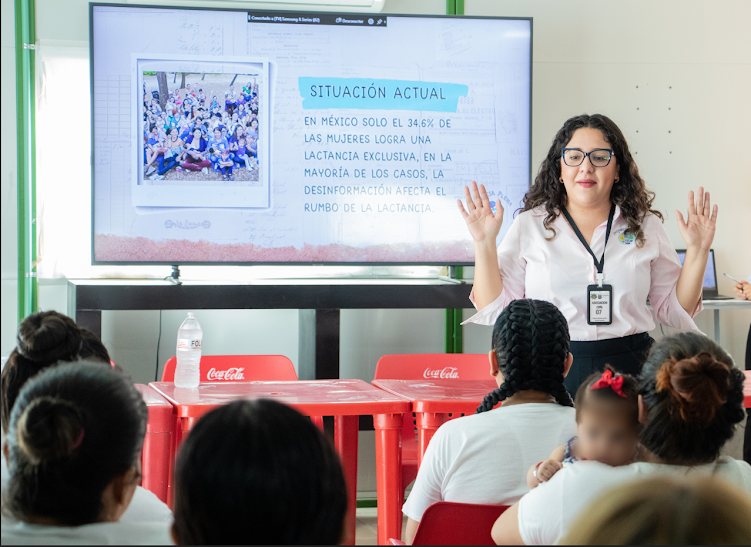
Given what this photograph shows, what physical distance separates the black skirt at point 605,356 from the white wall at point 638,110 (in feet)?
4.56

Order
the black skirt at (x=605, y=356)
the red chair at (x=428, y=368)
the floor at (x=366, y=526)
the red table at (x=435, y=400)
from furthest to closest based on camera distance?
the floor at (x=366, y=526)
the red chair at (x=428, y=368)
the black skirt at (x=605, y=356)
the red table at (x=435, y=400)

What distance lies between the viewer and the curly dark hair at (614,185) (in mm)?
2324

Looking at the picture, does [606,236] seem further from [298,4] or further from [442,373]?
[298,4]

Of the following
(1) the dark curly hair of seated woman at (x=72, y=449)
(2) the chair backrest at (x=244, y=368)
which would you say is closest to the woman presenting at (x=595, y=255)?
(2) the chair backrest at (x=244, y=368)

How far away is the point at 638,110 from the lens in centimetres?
359

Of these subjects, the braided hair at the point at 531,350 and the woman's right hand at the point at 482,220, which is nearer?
the braided hair at the point at 531,350

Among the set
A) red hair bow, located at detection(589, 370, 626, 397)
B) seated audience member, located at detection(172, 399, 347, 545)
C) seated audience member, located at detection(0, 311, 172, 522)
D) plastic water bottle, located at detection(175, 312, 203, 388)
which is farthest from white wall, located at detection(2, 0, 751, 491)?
seated audience member, located at detection(172, 399, 347, 545)

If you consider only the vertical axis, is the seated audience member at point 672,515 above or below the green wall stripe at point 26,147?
below

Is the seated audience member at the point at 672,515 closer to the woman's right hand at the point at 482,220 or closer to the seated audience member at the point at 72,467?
the seated audience member at the point at 72,467

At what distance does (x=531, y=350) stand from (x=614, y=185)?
113 centimetres

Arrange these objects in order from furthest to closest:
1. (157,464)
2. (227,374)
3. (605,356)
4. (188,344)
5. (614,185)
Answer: (227,374)
(614,185)
(188,344)
(605,356)
(157,464)

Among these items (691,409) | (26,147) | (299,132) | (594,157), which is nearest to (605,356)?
(594,157)

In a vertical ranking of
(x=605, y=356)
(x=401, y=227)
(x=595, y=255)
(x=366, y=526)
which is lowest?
(x=366, y=526)

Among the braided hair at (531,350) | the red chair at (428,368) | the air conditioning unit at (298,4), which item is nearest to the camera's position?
the braided hair at (531,350)
